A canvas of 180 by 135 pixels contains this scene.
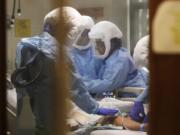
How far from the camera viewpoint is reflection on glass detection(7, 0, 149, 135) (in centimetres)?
117

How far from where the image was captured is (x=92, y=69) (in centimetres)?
231

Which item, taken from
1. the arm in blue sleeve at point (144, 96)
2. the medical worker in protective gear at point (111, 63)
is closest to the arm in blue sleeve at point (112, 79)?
the medical worker in protective gear at point (111, 63)

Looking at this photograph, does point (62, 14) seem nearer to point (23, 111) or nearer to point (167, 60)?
point (167, 60)

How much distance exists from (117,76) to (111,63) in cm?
15

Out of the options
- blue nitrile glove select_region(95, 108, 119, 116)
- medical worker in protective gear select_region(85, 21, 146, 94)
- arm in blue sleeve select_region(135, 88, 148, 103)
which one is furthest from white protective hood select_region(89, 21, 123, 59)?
arm in blue sleeve select_region(135, 88, 148, 103)

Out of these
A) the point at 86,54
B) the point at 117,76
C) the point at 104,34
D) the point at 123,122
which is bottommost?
the point at 123,122

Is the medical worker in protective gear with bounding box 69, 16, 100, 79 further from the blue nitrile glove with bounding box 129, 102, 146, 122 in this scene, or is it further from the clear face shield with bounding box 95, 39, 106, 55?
the blue nitrile glove with bounding box 129, 102, 146, 122

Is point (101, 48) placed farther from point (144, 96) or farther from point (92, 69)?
point (144, 96)

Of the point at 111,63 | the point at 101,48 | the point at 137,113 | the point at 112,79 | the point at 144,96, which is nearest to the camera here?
the point at 144,96

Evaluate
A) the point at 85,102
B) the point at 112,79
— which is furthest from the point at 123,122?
the point at 112,79

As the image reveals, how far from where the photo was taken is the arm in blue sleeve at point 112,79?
2097mm

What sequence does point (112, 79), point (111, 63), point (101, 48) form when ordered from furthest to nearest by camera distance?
point (101, 48), point (111, 63), point (112, 79)

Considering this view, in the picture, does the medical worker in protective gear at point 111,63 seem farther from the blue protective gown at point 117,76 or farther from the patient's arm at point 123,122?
the patient's arm at point 123,122

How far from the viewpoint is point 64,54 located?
51 cm
